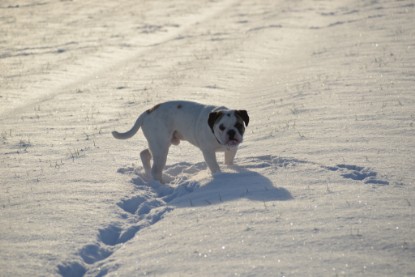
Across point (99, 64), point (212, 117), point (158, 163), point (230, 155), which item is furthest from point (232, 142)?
point (99, 64)

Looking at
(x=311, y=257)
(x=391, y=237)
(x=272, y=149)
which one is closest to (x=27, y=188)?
(x=272, y=149)

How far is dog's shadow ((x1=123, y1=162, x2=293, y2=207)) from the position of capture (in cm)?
610

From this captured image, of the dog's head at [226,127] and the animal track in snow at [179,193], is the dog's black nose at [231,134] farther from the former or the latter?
the animal track in snow at [179,193]

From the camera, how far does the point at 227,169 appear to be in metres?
7.19

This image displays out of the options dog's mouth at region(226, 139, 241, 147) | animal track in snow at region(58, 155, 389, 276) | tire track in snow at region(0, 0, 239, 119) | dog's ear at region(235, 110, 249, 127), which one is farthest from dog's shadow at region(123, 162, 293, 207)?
tire track in snow at region(0, 0, 239, 119)

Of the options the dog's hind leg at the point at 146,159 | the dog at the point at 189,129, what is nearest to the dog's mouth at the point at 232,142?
the dog at the point at 189,129

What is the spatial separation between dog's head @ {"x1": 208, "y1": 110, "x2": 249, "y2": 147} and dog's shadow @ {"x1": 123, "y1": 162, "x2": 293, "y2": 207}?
0.44m

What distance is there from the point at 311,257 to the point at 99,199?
2.66 metres

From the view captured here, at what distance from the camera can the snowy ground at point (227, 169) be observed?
15.6ft

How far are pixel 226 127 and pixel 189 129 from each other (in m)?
0.70

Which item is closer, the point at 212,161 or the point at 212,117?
the point at 212,117

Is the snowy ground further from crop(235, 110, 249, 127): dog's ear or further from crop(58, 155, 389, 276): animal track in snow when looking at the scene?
crop(235, 110, 249, 127): dog's ear

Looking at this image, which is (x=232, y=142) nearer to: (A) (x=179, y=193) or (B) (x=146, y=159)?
(A) (x=179, y=193)

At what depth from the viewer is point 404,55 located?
A: 13844 millimetres
